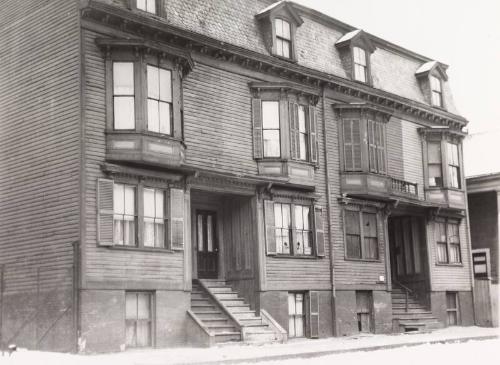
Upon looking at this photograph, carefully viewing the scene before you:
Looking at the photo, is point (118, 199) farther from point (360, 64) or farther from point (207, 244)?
point (360, 64)

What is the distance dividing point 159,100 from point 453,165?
16547 mm

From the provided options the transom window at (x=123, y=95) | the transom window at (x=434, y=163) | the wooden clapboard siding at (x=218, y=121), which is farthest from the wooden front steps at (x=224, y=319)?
the transom window at (x=434, y=163)

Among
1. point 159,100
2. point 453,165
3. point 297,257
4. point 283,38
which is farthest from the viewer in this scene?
point 453,165

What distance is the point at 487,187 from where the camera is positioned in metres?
34.6

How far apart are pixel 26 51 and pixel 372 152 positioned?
44.6ft

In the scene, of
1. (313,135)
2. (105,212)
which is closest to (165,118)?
(105,212)

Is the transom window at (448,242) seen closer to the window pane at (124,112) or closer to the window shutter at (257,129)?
the window shutter at (257,129)

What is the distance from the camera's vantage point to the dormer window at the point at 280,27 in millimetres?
26172

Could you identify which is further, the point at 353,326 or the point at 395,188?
the point at 395,188

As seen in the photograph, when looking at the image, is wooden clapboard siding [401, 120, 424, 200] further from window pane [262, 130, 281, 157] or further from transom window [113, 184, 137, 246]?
transom window [113, 184, 137, 246]

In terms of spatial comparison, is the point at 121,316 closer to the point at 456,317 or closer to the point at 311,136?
the point at 311,136

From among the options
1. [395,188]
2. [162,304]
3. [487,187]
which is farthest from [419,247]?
[162,304]

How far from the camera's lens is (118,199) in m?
20.4

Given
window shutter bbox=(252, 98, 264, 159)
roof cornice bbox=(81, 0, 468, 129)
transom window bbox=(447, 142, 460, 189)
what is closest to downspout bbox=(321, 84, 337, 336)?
roof cornice bbox=(81, 0, 468, 129)
